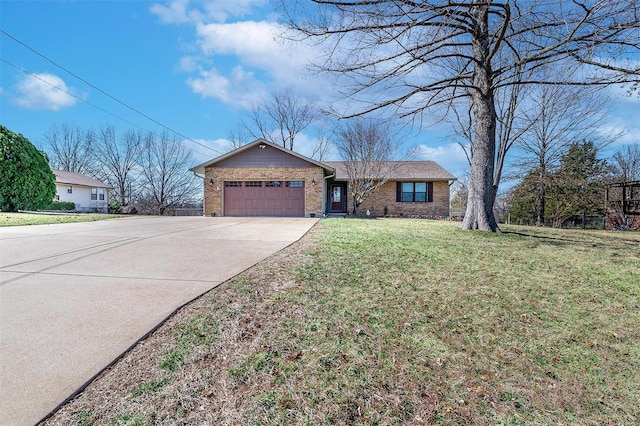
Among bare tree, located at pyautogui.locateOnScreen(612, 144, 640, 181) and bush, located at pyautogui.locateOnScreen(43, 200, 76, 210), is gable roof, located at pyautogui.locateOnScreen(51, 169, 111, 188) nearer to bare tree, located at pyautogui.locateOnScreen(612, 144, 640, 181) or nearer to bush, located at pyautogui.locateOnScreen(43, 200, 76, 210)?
bush, located at pyautogui.locateOnScreen(43, 200, 76, 210)

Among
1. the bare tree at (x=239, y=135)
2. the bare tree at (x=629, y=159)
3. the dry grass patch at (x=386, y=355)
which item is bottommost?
the dry grass patch at (x=386, y=355)

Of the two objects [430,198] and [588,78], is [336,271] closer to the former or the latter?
[588,78]

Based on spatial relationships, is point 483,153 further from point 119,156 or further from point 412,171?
point 119,156

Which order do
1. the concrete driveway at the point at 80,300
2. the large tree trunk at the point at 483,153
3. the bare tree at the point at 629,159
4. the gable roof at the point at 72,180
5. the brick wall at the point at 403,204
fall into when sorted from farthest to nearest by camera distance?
the gable roof at the point at 72,180 → the bare tree at the point at 629,159 → the brick wall at the point at 403,204 → the large tree trunk at the point at 483,153 → the concrete driveway at the point at 80,300

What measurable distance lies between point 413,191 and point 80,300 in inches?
783

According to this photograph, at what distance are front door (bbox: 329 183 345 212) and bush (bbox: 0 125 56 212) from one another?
19.3 m

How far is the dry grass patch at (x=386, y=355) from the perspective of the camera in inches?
76.5

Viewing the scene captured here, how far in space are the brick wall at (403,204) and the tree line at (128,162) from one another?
66.6 ft

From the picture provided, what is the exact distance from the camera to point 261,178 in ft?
58.5

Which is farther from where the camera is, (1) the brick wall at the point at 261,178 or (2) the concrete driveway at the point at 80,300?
(1) the brick wall at the point at 261,178

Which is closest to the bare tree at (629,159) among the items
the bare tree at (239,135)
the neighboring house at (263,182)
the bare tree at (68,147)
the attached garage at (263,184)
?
the neighboring house at (263,182)

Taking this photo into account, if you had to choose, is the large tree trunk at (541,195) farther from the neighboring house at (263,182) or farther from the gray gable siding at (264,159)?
the gray gable siding at (264,159)

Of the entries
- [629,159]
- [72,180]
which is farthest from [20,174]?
[629,159]

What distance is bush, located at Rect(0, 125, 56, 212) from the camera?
18.5m
